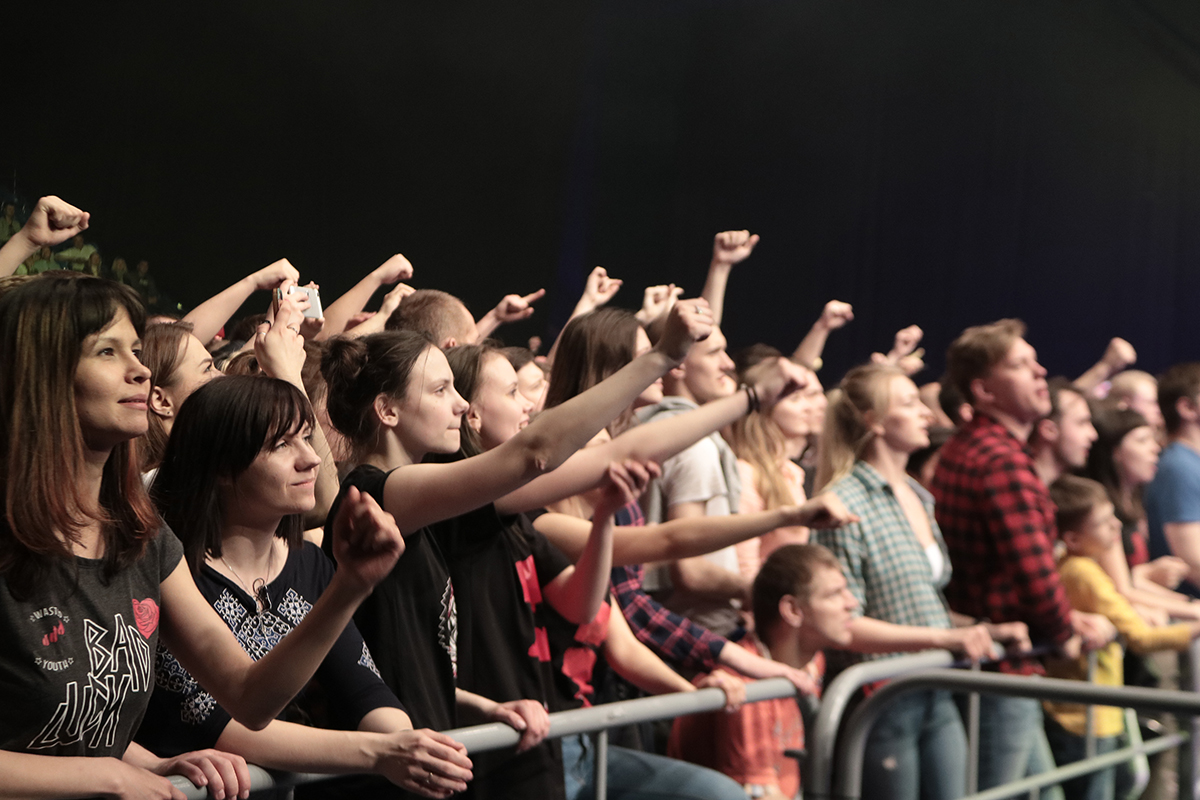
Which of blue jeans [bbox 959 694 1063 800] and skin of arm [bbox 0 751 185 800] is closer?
skin of arm [bbox 0 751 185 800]

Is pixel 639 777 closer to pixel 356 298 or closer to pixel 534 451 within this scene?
pixel 534 451

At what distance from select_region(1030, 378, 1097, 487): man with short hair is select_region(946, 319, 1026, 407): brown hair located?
64cm

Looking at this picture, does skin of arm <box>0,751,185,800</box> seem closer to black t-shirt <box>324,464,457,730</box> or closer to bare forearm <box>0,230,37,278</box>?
black t-shirt <box>324,464,457,730</box>

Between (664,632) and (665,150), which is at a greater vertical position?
(665,150)

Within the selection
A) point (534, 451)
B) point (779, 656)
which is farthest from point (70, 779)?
point (779, 656)

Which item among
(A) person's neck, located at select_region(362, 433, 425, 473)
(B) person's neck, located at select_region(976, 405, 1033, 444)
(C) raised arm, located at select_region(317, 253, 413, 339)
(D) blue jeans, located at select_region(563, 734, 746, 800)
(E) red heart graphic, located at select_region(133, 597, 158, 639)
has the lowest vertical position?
(D) blue jeans, located at select_region(563, 734, 746, 800)

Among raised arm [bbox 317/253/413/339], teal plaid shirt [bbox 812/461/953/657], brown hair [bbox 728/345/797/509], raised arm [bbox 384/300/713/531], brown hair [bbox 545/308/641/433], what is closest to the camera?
raised arm [bbox 384/300/713/531]

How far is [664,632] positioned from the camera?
2.75 m

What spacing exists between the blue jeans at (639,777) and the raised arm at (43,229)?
1.38 meters

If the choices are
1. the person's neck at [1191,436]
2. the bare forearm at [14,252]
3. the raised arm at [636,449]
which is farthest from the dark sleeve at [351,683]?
the person's neck at [1191,436]

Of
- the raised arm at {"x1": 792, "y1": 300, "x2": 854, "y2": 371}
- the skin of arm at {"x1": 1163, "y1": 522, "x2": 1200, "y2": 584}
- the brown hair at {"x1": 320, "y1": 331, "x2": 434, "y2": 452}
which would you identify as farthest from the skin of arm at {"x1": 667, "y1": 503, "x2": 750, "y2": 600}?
the skin of arm at {"x1": 1163, "y1": 522, "x2": 1200, "y2": 584}

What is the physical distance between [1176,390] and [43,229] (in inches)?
150

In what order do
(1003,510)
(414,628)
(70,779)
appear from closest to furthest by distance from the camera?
(70,779) → (414,628) → (1003,510)

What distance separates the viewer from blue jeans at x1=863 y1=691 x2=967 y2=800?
256 cm
